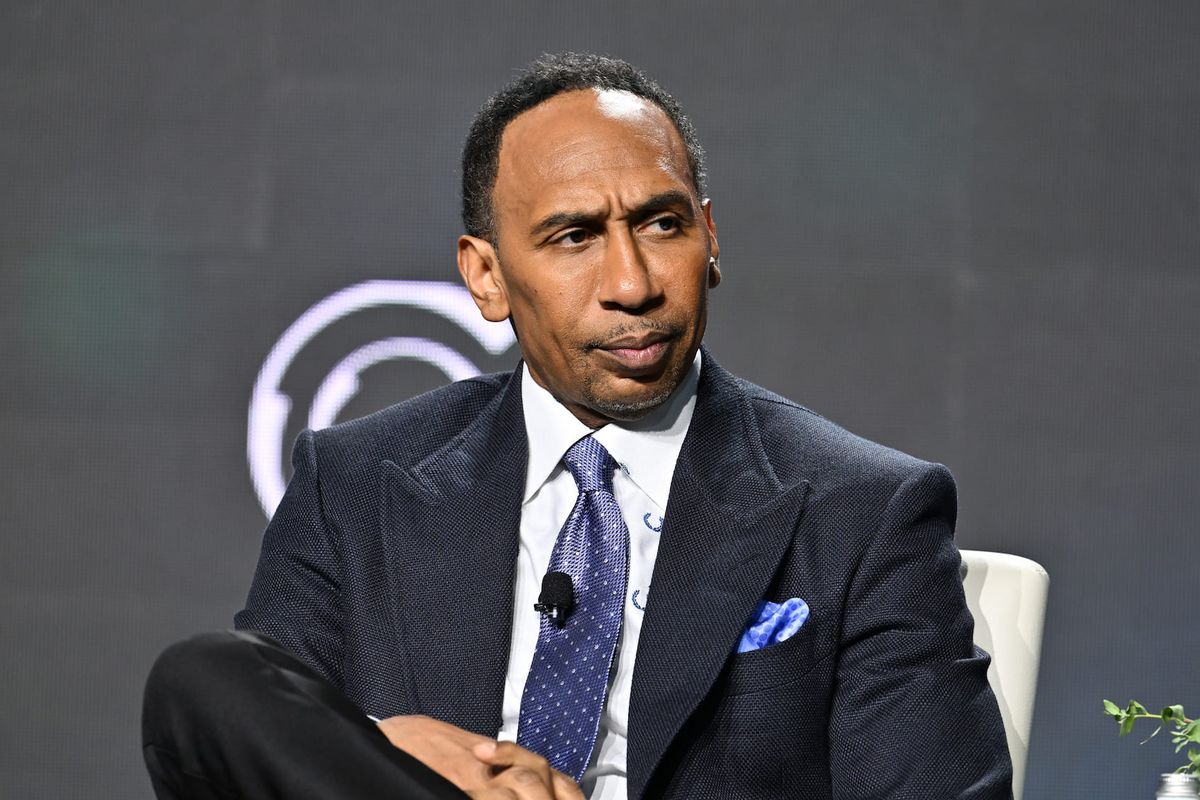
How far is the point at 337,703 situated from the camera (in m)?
1.15

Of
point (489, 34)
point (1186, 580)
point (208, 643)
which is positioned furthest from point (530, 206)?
point (1186, 580)

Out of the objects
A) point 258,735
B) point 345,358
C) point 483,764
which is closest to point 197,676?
point 258,735

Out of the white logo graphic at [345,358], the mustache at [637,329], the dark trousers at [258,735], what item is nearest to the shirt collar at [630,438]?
the mustache at [637,329]

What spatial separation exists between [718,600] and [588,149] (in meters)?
→ 0.54

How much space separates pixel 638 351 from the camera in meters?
1.61

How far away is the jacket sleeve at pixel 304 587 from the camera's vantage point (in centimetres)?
167

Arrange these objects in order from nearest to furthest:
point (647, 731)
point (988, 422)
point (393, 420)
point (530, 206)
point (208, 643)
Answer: point (208, 643) < point (647, 731) < point (530, 206) < point (393, 420) < point (988, 422)

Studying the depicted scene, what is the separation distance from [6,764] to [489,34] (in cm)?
197

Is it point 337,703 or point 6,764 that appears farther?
point 6,764

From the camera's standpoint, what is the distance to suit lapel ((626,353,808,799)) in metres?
1.50

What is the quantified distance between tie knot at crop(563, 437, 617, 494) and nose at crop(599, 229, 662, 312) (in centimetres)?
19

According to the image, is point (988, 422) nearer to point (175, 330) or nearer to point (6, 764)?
point (175, 330)

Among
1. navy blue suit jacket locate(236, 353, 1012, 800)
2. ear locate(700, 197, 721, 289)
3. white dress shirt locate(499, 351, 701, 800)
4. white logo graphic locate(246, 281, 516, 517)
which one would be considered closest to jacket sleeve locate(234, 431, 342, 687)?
navy blue suit jacket locate(236, 353, 1012, 800)

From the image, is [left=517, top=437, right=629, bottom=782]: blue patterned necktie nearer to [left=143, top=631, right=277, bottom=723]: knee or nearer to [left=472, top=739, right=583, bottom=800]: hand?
[left=472, top=739, right=583, bottom=800]: hand
